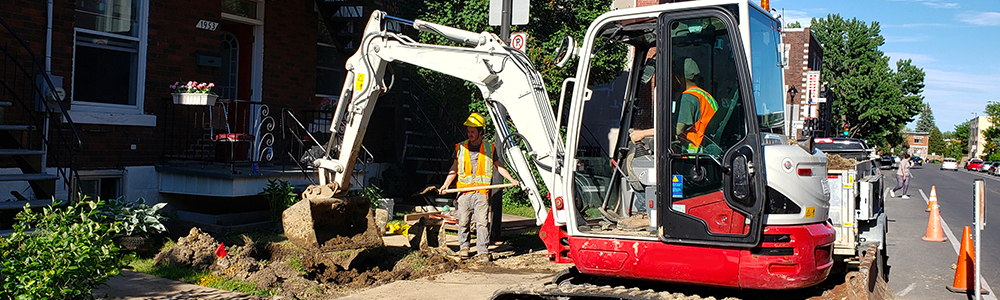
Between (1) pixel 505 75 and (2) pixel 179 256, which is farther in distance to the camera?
(2) pixel 179 256

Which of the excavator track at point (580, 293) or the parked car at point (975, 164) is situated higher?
the parked car at point (975, 164)

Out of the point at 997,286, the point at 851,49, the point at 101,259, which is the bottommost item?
the point at 997,286

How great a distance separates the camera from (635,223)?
5.46m

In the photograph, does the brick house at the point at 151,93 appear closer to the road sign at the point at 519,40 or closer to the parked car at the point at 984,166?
the road sign at the point at 519,40

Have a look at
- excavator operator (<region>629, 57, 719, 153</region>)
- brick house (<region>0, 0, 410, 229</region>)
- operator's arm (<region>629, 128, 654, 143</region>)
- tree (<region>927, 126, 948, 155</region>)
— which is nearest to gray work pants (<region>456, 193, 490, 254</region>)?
brick house (<region>0, 0, 410, 229</region>)

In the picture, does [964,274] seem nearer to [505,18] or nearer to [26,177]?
[505,18]

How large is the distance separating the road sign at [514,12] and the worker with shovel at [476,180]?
1.26 meters

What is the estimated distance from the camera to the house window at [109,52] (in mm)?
9039

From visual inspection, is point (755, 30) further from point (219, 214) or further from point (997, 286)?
point (219, 214)

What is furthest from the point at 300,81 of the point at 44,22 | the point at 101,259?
the point at 101,259

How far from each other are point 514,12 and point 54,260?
5839 mm

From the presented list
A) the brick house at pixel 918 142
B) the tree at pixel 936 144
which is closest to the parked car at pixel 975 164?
the tree at pixel 936 144

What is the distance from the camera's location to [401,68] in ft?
43.9

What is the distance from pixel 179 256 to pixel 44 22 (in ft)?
11.4
